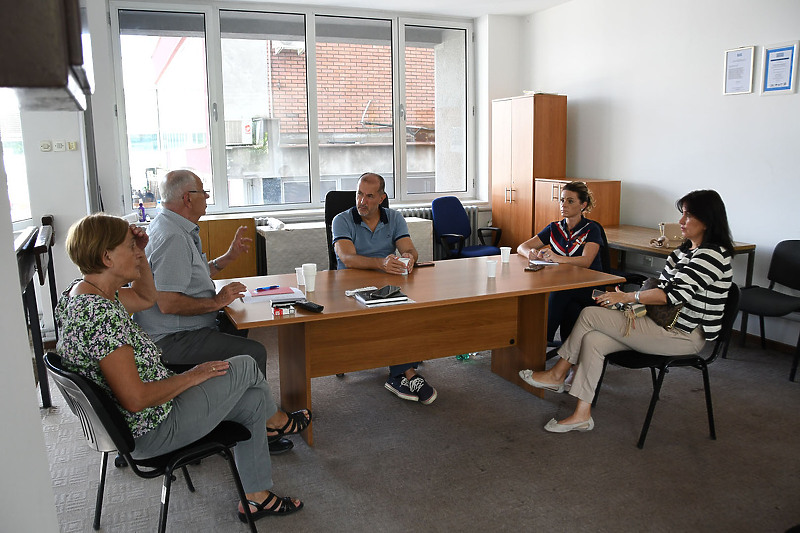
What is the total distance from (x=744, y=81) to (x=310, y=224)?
3.86 meters

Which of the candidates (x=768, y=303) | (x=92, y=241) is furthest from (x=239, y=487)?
(x=768, y=303)

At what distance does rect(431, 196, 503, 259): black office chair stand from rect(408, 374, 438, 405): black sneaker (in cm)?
277

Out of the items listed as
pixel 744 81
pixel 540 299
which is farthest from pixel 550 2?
pixel 540 299

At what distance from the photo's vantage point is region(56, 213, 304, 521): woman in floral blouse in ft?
6.28

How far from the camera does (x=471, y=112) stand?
7.35 meters

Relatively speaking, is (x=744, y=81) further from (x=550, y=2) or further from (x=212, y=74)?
(x=212, y=74)

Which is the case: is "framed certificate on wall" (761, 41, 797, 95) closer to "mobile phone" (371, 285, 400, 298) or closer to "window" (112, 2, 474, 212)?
"mobile phone" (371, 285, 400, 298)

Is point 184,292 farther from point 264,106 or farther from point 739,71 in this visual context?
point 739,71

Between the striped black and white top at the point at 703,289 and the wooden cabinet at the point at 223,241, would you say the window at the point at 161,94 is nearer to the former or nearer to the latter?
the wooden cabinet at the point at 223,241

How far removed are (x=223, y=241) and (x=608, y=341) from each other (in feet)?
12.4

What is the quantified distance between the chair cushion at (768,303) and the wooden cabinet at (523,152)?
2.43 m

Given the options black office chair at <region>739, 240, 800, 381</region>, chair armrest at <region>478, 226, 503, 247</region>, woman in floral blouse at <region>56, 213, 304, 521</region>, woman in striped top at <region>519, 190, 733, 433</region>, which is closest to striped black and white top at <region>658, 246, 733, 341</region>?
woman in striped top at <region>519, 190, 733, 433</region>

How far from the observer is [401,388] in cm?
367

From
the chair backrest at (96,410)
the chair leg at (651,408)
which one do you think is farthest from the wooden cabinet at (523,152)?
the chair backrest at (96,410)
